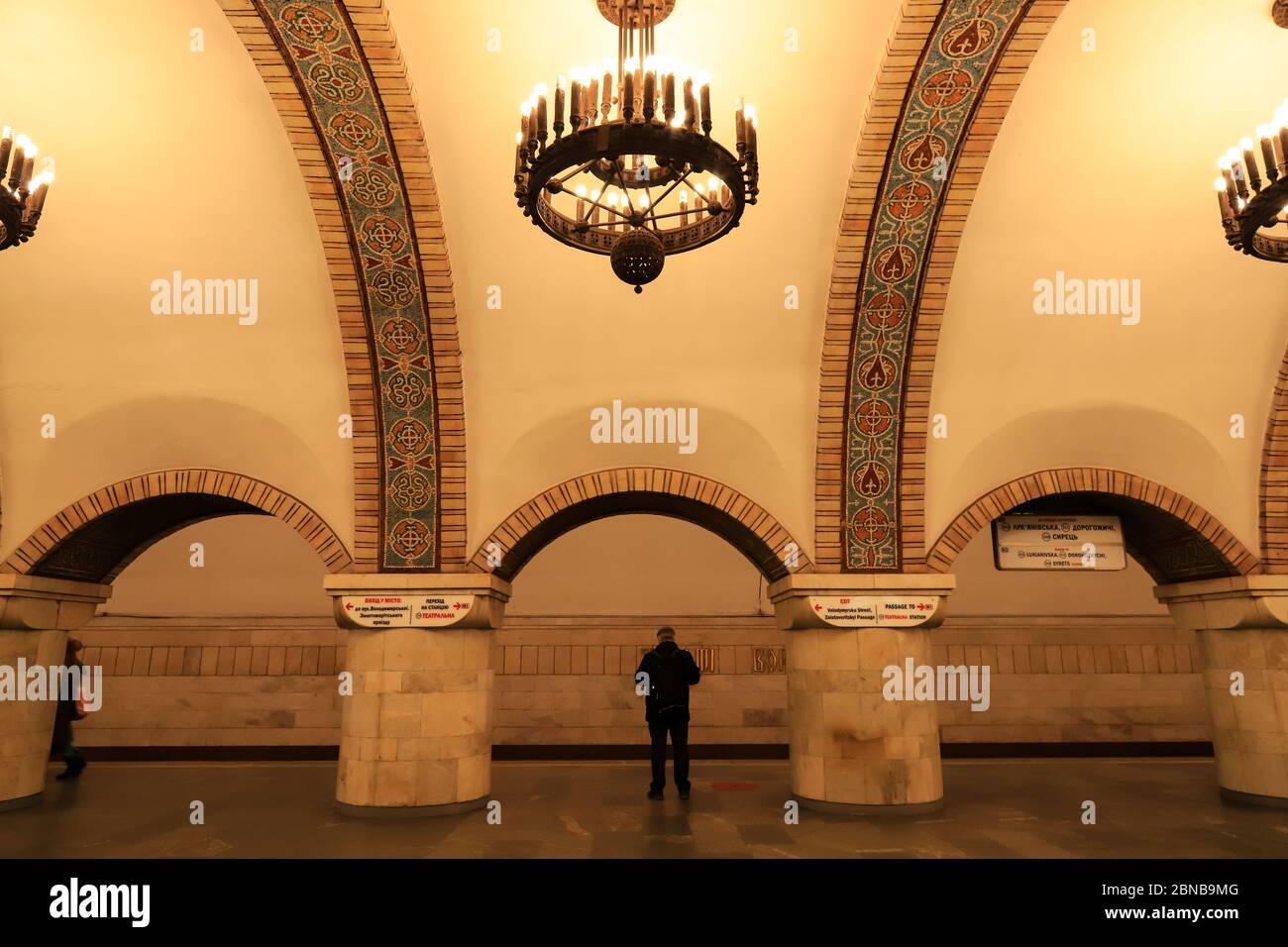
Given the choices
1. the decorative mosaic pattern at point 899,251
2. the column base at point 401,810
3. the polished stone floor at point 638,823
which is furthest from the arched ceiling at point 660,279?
the polished stone floor at point 638,823

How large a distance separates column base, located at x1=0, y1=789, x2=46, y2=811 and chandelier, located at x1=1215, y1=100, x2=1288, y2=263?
8.78 meters

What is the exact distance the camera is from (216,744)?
381 inches

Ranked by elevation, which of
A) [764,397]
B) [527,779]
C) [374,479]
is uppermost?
[764,397]

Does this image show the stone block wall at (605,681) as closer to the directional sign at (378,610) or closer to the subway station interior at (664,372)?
the subway station interior at (664,372)

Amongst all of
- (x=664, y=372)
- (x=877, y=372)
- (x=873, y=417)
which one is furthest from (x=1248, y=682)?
(x=664, y=372)

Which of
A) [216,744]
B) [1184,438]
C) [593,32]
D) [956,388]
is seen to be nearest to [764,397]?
[956,388]

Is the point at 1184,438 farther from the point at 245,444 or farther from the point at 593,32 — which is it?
the point at 245,444

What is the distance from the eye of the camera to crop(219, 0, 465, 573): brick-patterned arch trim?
487 centimetres

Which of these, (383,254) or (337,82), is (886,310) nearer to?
(383,254)

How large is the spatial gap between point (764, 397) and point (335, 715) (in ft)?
20.6

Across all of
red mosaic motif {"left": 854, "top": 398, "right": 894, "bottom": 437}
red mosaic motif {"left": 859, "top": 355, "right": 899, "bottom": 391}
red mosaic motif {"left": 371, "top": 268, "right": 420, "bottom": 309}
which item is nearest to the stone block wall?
red mosaic motif {"left": 854, "top": 398, "right": 894, "bottom": 437}

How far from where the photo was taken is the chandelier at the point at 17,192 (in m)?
4.16

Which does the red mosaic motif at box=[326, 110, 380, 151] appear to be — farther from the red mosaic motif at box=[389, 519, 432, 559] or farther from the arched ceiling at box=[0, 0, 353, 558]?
the red mosaic motif at box=[389, 519, 432, 559]

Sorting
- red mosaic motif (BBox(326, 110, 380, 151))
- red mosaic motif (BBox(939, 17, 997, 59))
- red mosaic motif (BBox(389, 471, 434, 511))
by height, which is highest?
red mosaic motif (BBox(939, 17, 997, 59))
